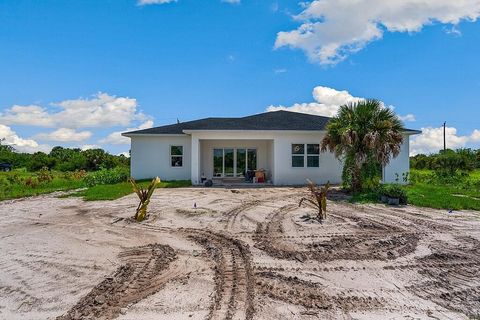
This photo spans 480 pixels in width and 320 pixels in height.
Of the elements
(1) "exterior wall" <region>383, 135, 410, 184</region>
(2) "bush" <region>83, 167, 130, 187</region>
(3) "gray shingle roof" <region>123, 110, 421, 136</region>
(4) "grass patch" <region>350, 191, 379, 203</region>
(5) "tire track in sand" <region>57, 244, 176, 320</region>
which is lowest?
(5) "tire track in sand" <region>57, 244, 176, 320</region>

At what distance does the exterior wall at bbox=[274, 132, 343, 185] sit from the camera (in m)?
17.4

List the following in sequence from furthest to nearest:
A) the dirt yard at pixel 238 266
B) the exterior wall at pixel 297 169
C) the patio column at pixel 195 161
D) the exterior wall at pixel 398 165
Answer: the exterior wall at pixel 398 165 < the exterior wall at pixel 297 169 < the patio column at pixel 195 161 < the dirt yard at pixel 238 266

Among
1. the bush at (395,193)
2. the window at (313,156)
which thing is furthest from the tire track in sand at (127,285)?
the window at (313,156)

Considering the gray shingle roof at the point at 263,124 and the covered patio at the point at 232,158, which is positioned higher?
the gray shingle roof at the point at 263,124

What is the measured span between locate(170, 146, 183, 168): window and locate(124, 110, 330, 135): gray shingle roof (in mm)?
920

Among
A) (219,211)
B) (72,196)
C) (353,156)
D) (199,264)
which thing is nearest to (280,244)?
(199,264)

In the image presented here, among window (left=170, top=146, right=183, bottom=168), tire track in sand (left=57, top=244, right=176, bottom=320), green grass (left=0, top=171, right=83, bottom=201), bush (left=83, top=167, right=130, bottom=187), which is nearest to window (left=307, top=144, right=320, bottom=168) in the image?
window (left=170, top=146, right=183, bottom=168)

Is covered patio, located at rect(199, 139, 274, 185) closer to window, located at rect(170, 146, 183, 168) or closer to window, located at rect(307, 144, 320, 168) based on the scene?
window, located at rect(170, 146, 183, 168)

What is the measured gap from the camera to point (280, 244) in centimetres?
653

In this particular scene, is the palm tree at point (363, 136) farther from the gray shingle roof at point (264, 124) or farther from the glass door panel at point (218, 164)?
the glass door panel at point (218, 164)

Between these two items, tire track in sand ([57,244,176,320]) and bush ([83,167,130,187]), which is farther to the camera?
bush ([83,167,130,187])

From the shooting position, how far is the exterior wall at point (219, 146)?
66.3 ft

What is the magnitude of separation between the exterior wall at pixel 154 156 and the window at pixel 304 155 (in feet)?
19.1

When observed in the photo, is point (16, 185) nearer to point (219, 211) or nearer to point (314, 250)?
point (219, 211)
